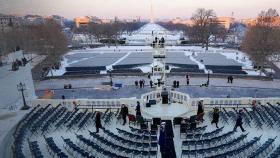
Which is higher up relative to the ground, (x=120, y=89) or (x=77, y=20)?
(x=77, y=20)

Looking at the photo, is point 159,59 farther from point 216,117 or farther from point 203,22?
point 203,22

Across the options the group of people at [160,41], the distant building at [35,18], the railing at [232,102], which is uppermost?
the distant building at [35,18]

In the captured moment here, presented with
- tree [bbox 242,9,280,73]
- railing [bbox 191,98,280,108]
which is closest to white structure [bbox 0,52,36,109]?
railing [bbox 191,98,280,108]

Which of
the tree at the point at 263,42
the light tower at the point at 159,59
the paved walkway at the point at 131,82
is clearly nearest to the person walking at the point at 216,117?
the light tower at the point at 159,59

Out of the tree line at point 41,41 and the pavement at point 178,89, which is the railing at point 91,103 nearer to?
the pavement at point 178,89

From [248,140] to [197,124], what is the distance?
370 centimetres

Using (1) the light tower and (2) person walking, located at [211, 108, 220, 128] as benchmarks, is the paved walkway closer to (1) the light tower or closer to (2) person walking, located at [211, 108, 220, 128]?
(1) the light tower

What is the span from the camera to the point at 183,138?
55.3 feet

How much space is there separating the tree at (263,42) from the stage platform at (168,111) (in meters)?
21.3

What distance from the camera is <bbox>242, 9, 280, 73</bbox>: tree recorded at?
39.2 m

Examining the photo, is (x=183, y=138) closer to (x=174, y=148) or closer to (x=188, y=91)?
(x=174, y=148)

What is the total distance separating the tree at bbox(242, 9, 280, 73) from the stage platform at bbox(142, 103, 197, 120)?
69.9 feet

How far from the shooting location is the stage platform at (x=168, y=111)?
20.2 metres

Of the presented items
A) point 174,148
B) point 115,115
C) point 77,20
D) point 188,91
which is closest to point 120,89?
point 188,91
